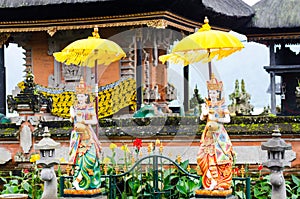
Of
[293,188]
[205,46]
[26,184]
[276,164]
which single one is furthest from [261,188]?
[26,184]

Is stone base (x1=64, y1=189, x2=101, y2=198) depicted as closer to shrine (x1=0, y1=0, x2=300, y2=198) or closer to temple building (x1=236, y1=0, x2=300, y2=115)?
shrine (x1=0, y1=0, x2=300, y2=198)

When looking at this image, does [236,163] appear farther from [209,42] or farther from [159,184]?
[209,42]

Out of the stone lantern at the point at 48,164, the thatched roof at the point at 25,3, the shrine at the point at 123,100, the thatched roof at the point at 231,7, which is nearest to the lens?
the shrine at the point at 123,100

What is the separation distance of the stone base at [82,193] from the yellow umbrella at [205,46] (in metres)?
2.30

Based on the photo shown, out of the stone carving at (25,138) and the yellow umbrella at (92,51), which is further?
the stone carving at (25,138)

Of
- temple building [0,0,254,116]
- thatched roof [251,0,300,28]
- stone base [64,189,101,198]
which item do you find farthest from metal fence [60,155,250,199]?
thatched roof [251,0,300,28]

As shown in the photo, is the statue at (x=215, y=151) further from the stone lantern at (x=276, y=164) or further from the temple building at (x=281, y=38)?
the temple building at (x=281, y=38)

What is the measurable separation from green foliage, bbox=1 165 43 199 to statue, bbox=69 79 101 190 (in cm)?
196

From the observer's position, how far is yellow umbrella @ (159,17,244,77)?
9438 millimetres

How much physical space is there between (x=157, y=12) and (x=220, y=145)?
7.13 metres

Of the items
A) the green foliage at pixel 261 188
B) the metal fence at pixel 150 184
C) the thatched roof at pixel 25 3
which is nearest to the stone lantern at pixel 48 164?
the metal fence at pixel 150 184

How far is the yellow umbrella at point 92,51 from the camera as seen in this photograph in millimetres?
11125

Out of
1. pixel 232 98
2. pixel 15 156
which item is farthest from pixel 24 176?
pixel 232 98

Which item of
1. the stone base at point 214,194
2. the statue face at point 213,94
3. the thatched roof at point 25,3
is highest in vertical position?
the thatched roof at point 25,3
